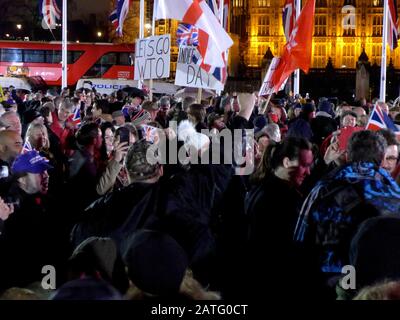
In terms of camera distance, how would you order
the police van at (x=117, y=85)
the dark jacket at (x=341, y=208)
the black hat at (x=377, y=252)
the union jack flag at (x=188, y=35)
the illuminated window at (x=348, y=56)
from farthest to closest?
the illuminated window at (x=348, y=56), the police van at (x=117, y=85), the union jack flag at (x=188, y=35), the dark jacket at (x=341, y=208), the black hat at (x=377, y=252)

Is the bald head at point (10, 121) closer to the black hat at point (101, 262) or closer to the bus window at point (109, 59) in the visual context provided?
the black hat at point (101, 262)

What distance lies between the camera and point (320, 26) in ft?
191

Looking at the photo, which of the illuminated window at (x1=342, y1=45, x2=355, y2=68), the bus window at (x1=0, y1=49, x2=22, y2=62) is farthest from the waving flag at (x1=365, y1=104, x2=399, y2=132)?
the illuminated window at (x1=342, y1=45, x2=355, y2=68)

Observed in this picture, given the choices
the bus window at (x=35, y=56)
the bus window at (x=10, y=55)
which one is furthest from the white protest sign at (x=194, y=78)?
the bus window at (x=10, y=55)

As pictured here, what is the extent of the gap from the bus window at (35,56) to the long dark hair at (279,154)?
32.0 meters

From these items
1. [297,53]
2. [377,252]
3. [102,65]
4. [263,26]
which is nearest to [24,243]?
[377,252]

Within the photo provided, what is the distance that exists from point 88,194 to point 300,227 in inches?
89.4

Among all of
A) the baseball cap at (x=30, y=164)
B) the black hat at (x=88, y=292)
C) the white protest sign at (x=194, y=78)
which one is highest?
the white protest sign at (x=194, y=78)

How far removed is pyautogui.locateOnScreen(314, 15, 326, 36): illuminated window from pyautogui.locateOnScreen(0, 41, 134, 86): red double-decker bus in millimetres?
27461

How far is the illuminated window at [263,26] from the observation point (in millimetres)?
58719

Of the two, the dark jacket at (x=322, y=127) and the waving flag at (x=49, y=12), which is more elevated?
the waving flag at (x=49, y=12)

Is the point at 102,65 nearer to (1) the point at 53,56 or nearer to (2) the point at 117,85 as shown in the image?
(1) the point at 53,56

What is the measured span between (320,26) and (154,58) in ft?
168
